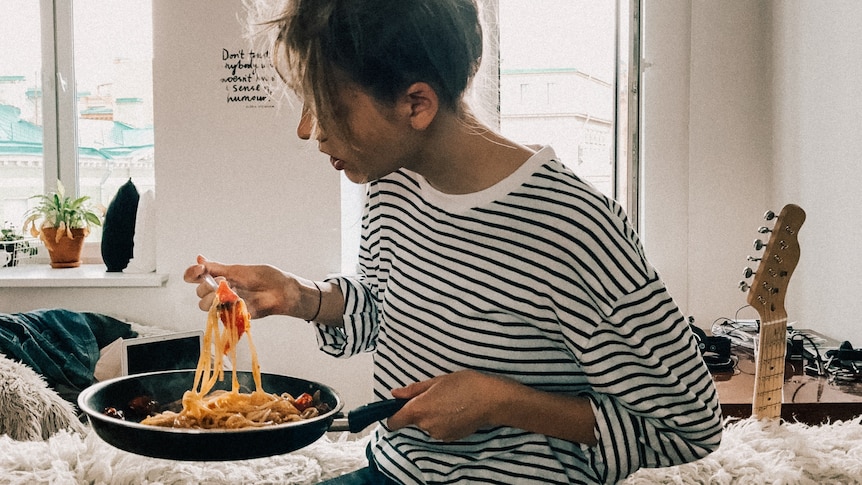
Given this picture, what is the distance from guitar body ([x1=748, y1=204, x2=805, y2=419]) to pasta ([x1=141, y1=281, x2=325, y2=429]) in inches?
37.8

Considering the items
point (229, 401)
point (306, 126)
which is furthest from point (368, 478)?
point (306, 126)

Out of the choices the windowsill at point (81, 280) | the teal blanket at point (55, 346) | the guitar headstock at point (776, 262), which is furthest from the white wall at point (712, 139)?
the teal blanket at point (55, 346)

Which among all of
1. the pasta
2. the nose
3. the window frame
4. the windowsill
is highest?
the window frame

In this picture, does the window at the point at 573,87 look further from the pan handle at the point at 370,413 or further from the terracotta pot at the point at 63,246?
the pan handle at the point at 370,413

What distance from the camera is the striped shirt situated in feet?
2.76

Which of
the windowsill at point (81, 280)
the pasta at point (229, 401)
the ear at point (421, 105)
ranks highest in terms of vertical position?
the ear at point (421, 105)

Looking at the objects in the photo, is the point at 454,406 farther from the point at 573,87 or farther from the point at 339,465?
the point at 573,87

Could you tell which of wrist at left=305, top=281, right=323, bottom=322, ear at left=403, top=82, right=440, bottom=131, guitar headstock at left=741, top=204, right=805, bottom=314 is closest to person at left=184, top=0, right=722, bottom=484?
ear at left=403, top=82, right=440, bottom=131

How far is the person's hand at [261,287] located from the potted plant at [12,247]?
2.69 m

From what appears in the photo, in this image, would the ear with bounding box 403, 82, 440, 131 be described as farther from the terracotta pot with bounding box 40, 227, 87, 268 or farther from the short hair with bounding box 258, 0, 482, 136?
the terracotta pot with bounding box 40, 227, 87, 268

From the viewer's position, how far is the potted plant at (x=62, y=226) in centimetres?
329

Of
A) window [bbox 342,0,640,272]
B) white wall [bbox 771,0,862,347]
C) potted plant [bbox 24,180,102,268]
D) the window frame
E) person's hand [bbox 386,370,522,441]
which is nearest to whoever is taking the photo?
person's hand [bbox 386,370,522,441]

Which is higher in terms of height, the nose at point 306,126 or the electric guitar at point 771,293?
the nose at point 306,126

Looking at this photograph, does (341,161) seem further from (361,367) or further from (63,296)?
(63,296)
